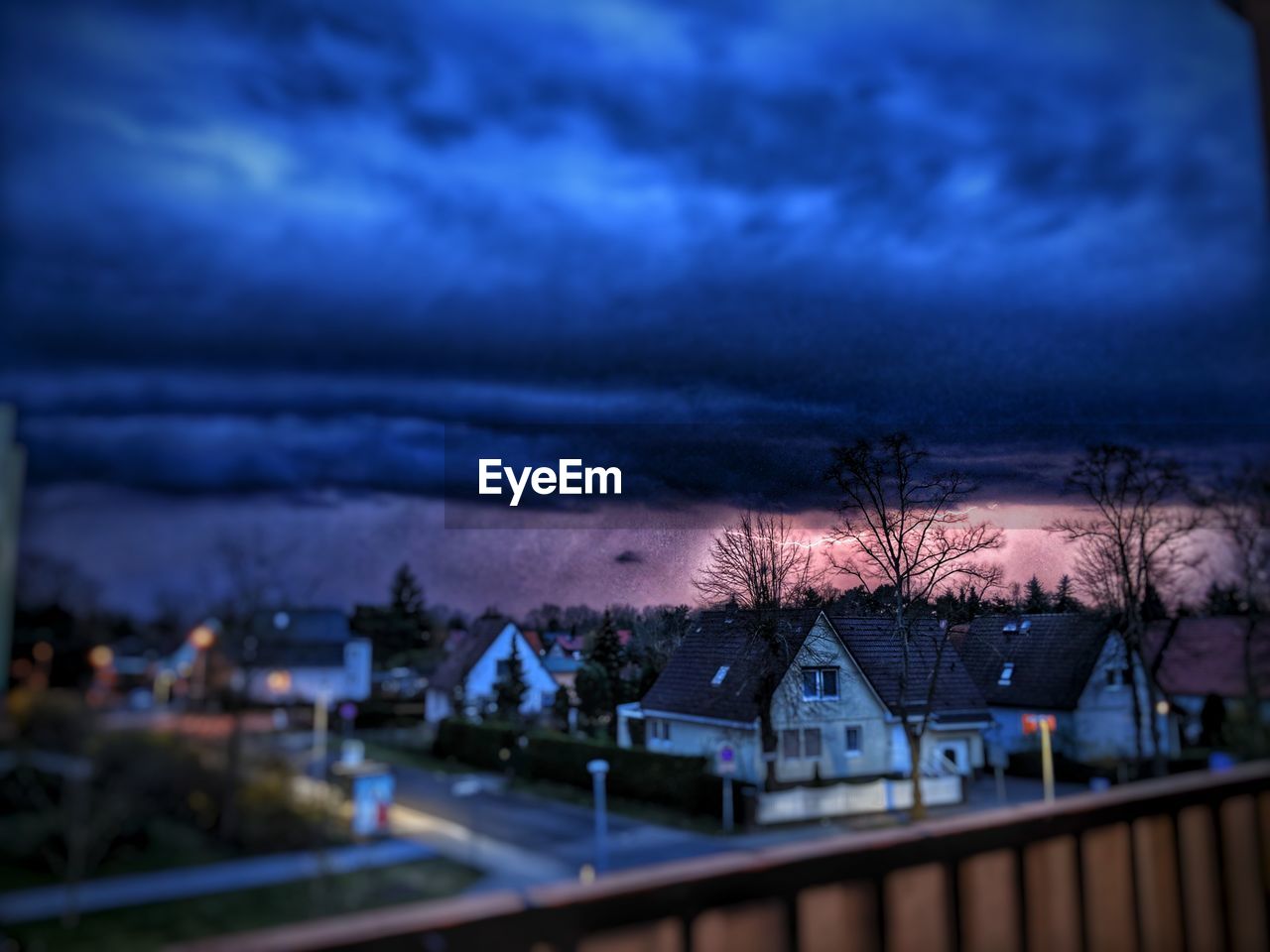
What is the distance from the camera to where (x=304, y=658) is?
3.76 feet

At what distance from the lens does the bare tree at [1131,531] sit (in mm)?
2098

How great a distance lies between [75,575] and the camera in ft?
3.40

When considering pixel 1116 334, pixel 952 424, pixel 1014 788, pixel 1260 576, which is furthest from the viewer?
pixel 1260 576

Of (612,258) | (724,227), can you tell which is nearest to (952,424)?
(724,227)

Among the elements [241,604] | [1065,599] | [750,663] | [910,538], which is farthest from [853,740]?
[241,604]

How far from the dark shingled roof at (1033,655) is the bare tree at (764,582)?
417mm

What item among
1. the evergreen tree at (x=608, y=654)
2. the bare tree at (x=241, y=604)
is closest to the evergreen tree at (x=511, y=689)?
the evergreen tree at (x=608, y=654)

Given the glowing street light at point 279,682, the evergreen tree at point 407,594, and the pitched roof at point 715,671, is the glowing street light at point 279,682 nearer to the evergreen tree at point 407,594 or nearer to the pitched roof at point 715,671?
the evergreen tree at point 407,594

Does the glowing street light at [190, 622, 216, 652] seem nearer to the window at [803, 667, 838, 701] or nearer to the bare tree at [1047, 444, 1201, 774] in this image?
the window at [803, 667, 838, 701]

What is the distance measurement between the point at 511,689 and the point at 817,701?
0.58 metres

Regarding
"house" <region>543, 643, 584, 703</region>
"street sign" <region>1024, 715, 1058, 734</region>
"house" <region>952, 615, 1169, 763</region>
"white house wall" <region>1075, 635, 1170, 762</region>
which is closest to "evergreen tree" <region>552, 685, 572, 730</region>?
"house" <region>543, 643, 584, 703</region>

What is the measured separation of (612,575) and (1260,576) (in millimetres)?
1753

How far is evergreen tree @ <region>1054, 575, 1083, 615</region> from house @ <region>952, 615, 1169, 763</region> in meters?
0.02

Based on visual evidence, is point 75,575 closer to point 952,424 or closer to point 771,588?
point 771,588
